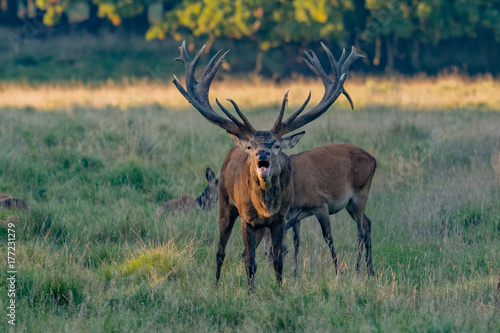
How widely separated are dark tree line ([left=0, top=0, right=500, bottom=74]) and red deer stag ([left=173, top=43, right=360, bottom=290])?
68.1 ft

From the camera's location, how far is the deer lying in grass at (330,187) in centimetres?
673

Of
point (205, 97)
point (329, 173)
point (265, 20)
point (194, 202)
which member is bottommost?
point (194, 202)

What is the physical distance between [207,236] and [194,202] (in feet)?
3.85

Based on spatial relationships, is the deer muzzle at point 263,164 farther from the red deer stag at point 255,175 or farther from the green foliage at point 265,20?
the green foliage at point 265,20

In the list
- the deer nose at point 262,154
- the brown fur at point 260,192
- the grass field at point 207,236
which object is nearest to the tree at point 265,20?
the grass field at point 207,236

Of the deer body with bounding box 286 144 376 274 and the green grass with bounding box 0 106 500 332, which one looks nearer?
the green grass with bounding box 0 106 500 332

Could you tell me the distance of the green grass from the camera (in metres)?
5.14

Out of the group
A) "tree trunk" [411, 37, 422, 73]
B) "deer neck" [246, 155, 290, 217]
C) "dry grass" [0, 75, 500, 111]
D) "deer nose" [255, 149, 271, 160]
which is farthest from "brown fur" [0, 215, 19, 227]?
"tree trunk" [411, 37, 422, 73]

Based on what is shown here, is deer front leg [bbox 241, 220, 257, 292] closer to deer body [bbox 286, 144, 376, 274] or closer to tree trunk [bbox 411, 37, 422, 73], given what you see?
→ deer body [bbox 286, 144, 376, 274]

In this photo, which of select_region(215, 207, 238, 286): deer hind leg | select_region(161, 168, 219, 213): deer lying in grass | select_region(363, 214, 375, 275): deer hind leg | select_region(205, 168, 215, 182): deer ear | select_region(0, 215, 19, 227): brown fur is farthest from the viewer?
select_region(205, 168, 215, 182): deer ear

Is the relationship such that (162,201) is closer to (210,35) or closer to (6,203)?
(6,203)

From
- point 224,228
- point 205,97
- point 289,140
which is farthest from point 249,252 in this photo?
point 205,97

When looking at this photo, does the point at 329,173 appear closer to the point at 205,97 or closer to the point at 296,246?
the point at 296,246

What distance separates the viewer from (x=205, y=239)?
24.0 ft
